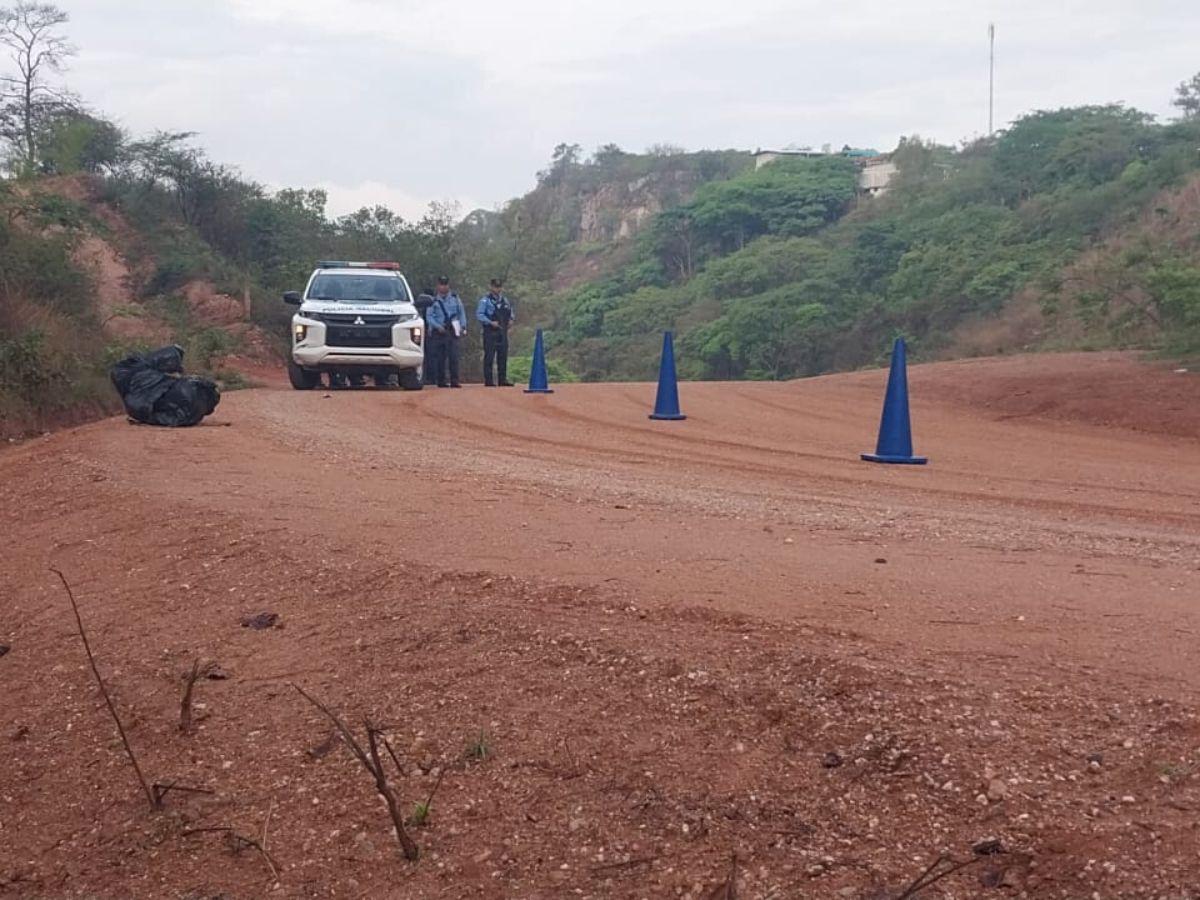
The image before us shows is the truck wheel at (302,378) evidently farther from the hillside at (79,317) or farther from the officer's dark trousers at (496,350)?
the officer's dark trousers at (496,350)

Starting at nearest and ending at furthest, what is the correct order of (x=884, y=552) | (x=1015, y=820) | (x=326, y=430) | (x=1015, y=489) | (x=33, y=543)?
(x=1015, y=820), (x=884, y=552), (x=33, y=543), (x=1015, y=489), (x=326, y=430)

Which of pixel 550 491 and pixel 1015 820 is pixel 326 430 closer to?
pixel 550 491

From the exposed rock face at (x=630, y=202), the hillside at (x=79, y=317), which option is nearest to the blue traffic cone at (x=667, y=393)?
the hillside at (x=79, y=317)

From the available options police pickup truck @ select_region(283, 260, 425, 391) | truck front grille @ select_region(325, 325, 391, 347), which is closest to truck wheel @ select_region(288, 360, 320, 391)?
police pickup truck @ select_region(283, 260, 425, 391)

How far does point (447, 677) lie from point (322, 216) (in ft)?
106

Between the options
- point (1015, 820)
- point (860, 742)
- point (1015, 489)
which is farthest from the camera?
point (1015, 489)

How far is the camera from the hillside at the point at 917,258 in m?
35.2

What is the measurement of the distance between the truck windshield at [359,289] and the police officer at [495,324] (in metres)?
1.33

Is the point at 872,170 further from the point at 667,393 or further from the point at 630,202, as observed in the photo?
the point at 667,393

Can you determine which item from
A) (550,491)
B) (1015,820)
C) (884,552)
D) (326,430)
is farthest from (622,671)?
(326,430)

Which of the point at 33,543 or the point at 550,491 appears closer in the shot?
the point at 33,543

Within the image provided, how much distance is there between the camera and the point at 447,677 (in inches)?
197

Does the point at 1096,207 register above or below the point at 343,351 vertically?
above

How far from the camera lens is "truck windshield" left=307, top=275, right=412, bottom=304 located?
19.6 metres
